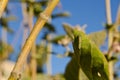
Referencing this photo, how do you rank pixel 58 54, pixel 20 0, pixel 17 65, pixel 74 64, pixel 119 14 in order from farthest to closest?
pixel 20 0, pixel 119 14, pixel 58 54, pixel 74 64, pixel 17 65

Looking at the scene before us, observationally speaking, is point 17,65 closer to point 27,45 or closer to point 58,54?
point 27,45

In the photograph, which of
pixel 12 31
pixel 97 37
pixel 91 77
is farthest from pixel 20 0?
pixel 91 77

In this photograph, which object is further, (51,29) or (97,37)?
(51,29)

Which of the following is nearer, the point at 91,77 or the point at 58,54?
the point at 91,77

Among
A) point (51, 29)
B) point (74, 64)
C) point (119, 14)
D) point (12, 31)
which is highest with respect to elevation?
point (12, 31)

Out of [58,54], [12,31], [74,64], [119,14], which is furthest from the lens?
[12,31]

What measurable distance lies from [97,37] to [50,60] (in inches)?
80.2

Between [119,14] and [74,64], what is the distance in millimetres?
979

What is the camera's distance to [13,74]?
589 mm

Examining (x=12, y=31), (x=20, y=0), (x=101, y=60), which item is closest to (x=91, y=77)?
(x=101, y=60)

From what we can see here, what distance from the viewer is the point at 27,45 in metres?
0.60

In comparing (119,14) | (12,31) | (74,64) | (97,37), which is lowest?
(74,64)

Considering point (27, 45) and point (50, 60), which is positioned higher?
point (50, 60)

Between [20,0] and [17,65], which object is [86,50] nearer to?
[17,65]
